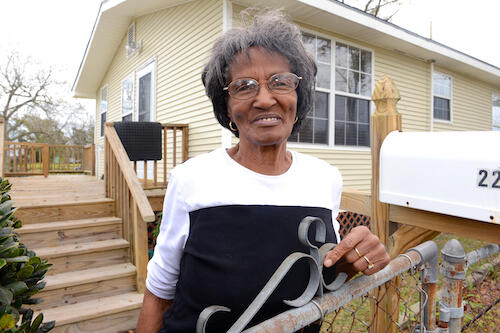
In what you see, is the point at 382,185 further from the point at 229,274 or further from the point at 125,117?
the point at 125,117

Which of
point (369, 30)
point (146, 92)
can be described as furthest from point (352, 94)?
point (146, 92)

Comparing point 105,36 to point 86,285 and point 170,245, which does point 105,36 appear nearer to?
point 86,285

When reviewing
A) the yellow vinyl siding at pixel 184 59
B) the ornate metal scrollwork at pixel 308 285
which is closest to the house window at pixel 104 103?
the yellow vinyl siding at pixel 184 59

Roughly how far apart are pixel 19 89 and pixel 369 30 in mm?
22557

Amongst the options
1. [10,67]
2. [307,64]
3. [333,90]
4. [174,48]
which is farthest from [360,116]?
[10,67]

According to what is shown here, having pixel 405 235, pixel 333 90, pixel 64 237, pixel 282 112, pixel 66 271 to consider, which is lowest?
pixel 66 271

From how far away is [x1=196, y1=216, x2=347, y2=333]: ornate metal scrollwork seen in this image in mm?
641

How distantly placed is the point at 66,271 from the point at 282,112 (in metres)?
3.48

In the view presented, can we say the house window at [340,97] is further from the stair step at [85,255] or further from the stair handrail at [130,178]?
the stair step at [85,255]

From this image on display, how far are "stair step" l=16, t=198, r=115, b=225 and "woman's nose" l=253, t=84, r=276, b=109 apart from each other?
3826 mm

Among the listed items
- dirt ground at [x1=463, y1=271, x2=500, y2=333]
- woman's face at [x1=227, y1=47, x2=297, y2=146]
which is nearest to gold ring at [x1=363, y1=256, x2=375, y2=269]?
woman's face at [x1=227, y1=47, x2=297, y2=146]

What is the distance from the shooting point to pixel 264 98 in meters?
1.05

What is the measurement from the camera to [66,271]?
3.51 meters

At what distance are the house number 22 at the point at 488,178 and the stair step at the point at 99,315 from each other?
3.12m
